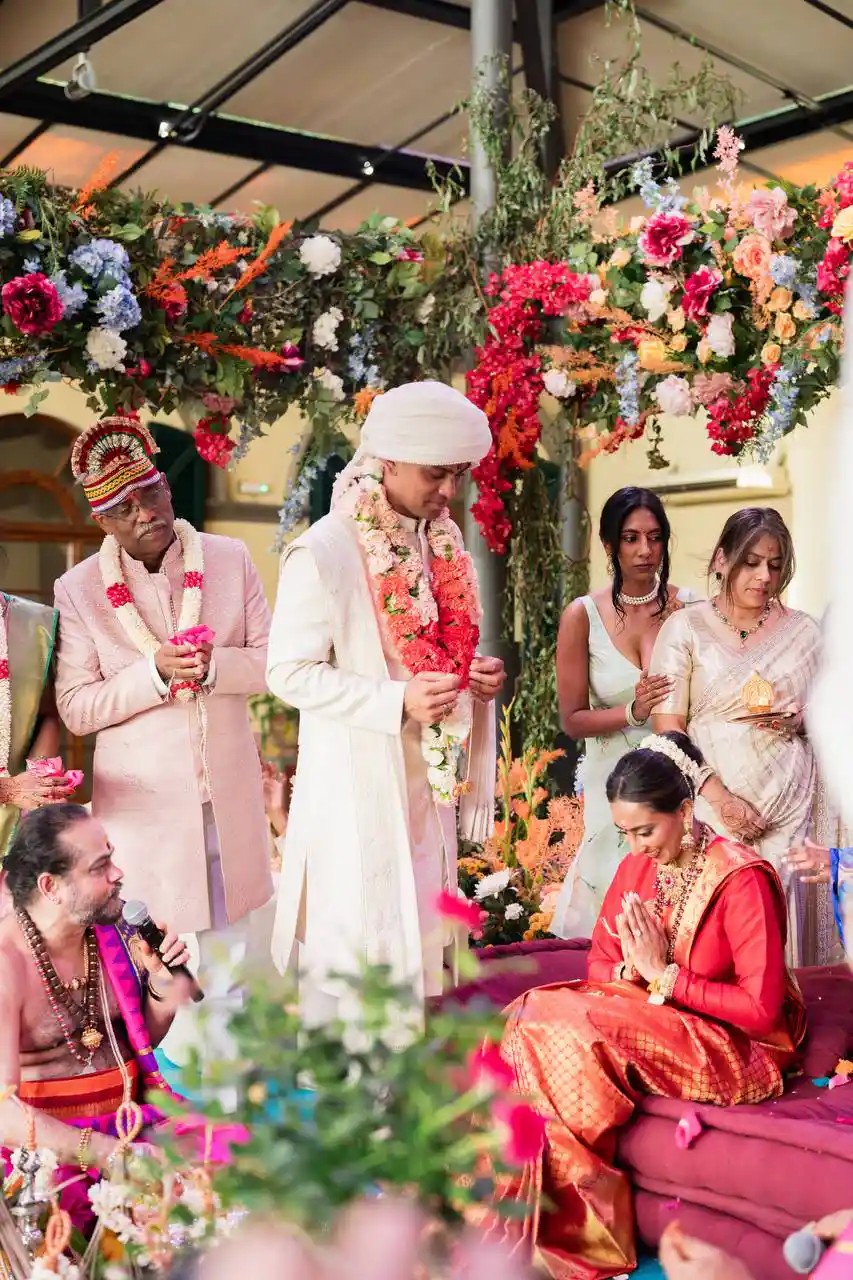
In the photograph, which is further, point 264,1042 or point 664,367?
point 664,367

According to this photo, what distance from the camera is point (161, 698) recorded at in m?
3.88

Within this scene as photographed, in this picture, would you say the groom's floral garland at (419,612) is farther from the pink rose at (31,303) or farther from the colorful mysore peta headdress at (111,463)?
the pink rose at (31,303)

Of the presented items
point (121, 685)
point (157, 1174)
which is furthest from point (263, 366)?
point (157, 1174)

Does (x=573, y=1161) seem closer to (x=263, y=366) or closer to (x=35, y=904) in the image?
(x=35, y=904)

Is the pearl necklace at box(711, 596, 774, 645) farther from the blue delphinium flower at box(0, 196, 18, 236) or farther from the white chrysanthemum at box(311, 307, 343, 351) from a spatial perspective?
the blue delphinium flower at box(0, 196, 18, 236)

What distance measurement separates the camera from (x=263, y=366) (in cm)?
531

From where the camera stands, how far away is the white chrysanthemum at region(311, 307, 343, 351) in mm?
5348

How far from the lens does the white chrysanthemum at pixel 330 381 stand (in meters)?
5.46

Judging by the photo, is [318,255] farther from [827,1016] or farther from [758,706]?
[827,1016]

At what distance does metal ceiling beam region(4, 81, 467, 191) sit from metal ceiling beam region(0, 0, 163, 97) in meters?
0.92

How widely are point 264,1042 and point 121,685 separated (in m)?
2.68

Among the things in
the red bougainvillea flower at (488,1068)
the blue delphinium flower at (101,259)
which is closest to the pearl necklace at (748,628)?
the blue delphinium flower at (101,259)

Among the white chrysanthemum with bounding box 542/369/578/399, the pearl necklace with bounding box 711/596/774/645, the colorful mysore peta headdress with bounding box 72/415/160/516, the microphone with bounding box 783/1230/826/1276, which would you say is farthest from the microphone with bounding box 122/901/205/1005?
the white chrysanthemum with bounding box 542/369/578/399

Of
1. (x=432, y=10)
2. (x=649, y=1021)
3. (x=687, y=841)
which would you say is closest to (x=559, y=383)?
(x=687, y=841)
